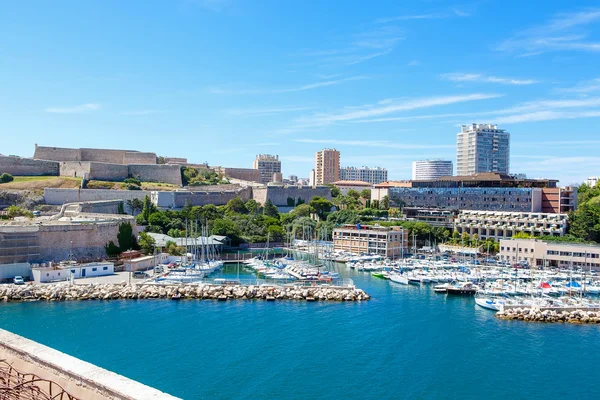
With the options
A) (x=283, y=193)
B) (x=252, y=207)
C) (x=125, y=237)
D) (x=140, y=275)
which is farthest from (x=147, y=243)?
(x=283, y=193)

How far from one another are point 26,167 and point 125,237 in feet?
38.5

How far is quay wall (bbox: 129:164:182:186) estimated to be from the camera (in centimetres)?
2855

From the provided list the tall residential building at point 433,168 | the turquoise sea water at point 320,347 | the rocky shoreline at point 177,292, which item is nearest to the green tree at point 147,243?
the rocky shoreline at point 177,292

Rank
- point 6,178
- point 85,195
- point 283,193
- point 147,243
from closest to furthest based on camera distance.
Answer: point 147,243 < point 85,195 < point 6,178 < point 283,193

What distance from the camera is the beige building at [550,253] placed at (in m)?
17.8

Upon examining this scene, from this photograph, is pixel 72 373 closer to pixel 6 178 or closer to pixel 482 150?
pixel 6 178

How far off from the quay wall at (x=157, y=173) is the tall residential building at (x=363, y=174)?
34.6 meters

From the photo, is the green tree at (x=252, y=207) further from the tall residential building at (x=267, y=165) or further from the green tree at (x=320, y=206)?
the tall residential building at (x=267, y=165)

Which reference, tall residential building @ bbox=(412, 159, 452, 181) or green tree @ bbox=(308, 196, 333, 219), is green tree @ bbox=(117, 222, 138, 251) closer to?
green tree @ bbox=(308, 196, 333, 219)


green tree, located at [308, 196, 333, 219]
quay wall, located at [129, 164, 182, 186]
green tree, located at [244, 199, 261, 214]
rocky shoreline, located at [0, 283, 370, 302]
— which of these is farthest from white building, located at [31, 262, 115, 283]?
green tree, located at [308, 196, 333, 219]

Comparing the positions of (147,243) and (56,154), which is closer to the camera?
(147,243)

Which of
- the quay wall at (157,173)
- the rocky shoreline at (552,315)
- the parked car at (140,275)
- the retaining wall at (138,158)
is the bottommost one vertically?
the rocky shoreline at (552,315)

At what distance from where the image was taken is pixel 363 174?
64000mm

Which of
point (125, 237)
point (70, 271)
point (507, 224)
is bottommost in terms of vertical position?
point (70, 271)
